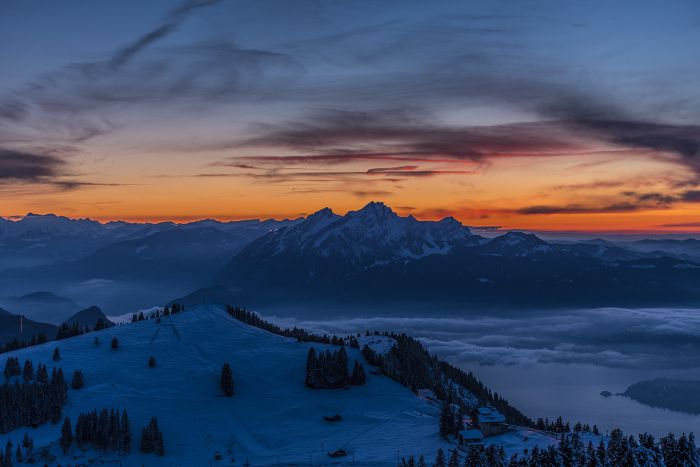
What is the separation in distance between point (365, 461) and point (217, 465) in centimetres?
3935

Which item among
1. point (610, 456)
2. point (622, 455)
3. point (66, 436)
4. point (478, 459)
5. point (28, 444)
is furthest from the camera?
point (66, 436)

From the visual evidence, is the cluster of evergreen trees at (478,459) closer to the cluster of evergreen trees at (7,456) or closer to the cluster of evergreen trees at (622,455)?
the cluster of evergreen trees at (622,455)

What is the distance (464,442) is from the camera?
653ft

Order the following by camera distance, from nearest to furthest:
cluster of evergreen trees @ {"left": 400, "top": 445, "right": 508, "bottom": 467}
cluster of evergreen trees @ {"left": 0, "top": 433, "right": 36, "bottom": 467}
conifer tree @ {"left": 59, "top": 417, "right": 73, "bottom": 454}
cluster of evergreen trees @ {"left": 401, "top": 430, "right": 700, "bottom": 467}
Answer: cluster of evergreen trees @ {"left": 401, "top": 430, "right": 700, "bottom": 467}, cluster of evergreen trees @ {"left": 400, "top": 445, "right": 508, "bottom": 467}, cluster of evergreen trees @ {"left": 0, "top": 433, "right": 36, "bottom": 467}, conifer tree @ {"left": 59, "top": 417, "right": 73, "bottom": 454}

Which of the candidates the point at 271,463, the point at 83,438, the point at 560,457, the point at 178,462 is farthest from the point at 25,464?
the point at 560,457

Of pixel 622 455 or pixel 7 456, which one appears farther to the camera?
pixel 7 456

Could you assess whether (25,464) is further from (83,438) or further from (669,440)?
(669,440)

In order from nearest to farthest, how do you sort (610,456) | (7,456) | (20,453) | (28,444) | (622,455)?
(622,455), (610,456), (7,456), (20,453), (28,444)

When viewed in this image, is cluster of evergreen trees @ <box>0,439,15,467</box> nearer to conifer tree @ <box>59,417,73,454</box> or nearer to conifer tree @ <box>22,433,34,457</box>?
conifer tree @ <box>22,433,34,457</box>

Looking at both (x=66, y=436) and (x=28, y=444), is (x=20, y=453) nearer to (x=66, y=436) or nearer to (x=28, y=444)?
(x=28, y=444)

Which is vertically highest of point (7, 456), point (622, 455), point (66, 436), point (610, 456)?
point (622, 455)

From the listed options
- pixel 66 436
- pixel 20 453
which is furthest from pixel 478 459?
pixel 20 453

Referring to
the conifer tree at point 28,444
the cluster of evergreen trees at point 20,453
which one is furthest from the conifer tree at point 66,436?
the cluster of evergreen trees at point 20,453

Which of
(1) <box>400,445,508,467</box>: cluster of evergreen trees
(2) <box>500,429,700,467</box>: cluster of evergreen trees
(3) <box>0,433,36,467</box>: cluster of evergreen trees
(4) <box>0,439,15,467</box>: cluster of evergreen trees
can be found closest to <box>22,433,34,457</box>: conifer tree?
(3) <box>0,433,36,467</box>: cluster of evergreen trees
